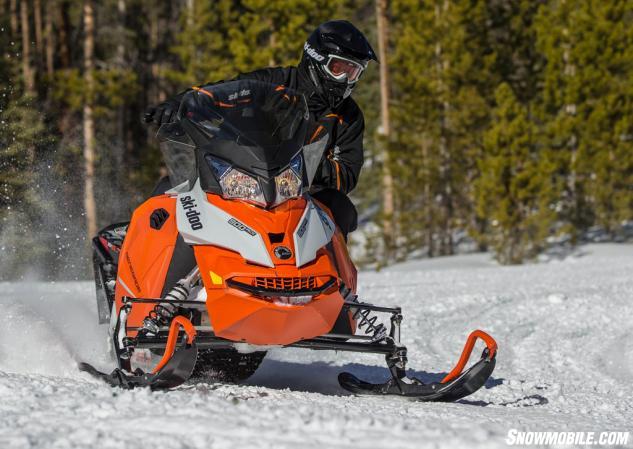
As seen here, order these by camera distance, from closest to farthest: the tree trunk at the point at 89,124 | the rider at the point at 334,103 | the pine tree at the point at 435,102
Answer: the rider at the point at 334,103, the tree trunk at the point at 89,124, the pine tree at the point at 435,102

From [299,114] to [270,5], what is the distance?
17545mm

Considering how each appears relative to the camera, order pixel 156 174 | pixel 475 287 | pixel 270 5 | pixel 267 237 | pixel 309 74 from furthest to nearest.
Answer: pixel 156 174, pixel 270 5, pixel 475 287, pixel 309 74, pixel 267 237

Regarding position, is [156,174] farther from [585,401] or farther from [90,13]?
[585,401]

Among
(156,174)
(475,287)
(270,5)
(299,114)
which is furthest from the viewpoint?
(156,174)

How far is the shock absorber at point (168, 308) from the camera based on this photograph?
426 cm

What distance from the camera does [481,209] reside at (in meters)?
19.7

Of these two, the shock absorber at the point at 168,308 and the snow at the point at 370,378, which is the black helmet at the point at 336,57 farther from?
the snow at the point at 370,378

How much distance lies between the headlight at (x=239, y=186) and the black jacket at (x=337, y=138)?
37.2 inches

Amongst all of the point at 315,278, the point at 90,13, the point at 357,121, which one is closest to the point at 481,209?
the point at 90,13

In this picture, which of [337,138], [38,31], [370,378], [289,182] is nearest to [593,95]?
[370,378]

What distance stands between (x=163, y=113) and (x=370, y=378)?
7.54 ft

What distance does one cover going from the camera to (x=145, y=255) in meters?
4.53

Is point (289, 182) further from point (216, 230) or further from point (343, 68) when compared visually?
point (343, 68)

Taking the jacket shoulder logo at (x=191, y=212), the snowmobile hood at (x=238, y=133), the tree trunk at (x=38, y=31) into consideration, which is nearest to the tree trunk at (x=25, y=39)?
the tree trunk at (x=38, y=31)
